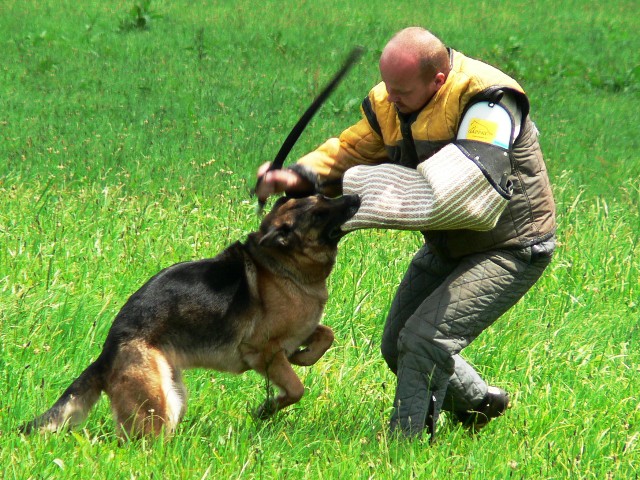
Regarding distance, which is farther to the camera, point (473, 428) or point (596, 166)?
point (596, 166)

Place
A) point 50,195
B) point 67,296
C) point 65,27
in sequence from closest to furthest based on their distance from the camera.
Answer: point 67,296
point 50,195
point 65,27

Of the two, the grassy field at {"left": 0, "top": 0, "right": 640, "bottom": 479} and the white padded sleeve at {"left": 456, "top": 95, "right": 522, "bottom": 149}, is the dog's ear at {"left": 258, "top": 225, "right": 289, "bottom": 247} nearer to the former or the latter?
the grassy field at {"left": 0, "top": 0, "right": 640, "bottom": 479}

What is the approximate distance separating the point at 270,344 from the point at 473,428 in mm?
1122

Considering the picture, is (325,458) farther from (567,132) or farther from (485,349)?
(567,132)

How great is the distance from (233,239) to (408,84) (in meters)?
2.97

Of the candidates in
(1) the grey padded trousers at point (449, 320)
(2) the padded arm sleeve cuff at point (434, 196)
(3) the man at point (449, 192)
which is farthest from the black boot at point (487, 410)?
(2) the padded arm sleeve cuff at point (434, 196)

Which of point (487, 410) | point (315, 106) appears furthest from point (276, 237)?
point (487, 410)

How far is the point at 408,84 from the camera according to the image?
3902 mm

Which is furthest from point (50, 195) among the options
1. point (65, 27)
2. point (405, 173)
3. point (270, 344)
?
point (65, 27)

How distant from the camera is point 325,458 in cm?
385

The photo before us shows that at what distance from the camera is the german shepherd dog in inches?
157

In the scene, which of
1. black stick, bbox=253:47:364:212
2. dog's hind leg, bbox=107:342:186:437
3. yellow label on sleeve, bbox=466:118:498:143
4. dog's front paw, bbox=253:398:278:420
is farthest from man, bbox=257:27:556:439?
dog's hind leg, bbox=107:342:186:437

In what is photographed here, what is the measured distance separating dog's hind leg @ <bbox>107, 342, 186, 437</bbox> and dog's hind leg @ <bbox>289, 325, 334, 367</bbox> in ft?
2.36

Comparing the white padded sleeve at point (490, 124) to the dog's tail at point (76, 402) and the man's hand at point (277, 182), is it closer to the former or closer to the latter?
the man's hand at point (277, 182)
